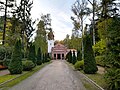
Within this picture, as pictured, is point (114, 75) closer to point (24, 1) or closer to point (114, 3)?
point (114, 3)

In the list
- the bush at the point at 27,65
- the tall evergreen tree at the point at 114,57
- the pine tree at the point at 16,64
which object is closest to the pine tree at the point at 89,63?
the pine tree at the point at 16,64

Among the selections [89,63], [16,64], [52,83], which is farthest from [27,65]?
[52,83]

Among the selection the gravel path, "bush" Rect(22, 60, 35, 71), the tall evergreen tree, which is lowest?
the gravel path

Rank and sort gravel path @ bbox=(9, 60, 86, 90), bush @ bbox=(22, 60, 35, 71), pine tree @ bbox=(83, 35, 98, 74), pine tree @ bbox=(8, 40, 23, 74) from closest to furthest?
1. gravel path @ bbox=(9, 60, 86, 90)
2. pine tree @ bbox=(83, 35, 98, 74)
3. pine tree @ bbox=(8, 40, 23, 74)
4. bush @ bbox=(22, 60, 35, 71)

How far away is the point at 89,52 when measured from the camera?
22.0 meters

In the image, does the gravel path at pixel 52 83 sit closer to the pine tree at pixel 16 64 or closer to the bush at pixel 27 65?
the pine tree at pixel 16 64

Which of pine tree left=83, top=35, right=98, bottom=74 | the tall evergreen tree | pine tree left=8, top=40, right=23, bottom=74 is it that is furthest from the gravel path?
pine tree left=8, top=40, right=23, bottom=74

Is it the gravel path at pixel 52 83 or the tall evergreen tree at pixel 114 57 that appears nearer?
the tall evergreen tree at pixel 114 57

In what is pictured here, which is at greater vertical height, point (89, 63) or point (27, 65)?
point (89, 63)

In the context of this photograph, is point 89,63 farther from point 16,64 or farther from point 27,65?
point 27,65

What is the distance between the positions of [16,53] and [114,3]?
16395 millimetres

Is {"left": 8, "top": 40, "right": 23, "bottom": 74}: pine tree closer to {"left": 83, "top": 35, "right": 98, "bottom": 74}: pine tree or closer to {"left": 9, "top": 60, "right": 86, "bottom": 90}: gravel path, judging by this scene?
{"left": 9, "top": 60, "right": 86, "bottom": 90}: gravel path

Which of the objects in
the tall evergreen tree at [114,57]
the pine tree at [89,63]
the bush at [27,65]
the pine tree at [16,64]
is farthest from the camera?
the bush at [27,65]

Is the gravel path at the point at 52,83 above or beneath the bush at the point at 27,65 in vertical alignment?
beneath
